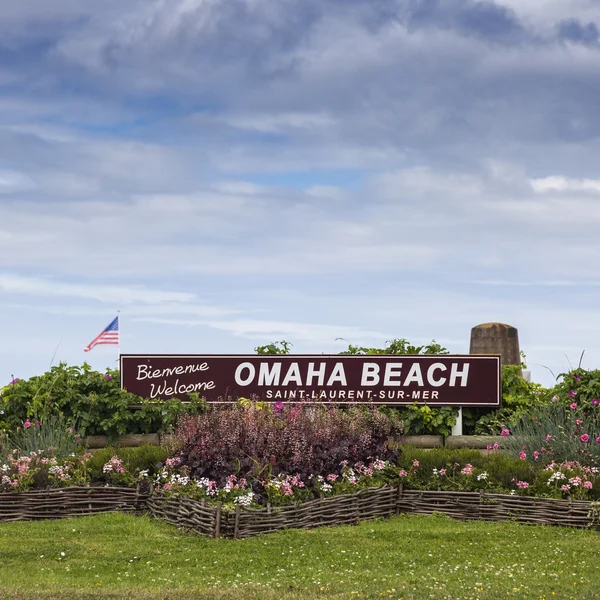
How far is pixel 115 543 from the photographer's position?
1050 centimetres

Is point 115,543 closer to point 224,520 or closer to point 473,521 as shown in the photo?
point 224,520

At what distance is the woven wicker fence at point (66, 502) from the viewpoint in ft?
40.7

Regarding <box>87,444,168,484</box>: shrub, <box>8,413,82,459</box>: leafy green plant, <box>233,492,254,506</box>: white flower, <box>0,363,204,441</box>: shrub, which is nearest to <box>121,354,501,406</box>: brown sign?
<box>0,363,204,441</box>: shrub

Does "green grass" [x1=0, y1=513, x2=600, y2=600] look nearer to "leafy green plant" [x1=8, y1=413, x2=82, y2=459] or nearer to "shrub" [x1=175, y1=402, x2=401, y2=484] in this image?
"shrub" [x1=175, y1=402, x2=401, y2=484]

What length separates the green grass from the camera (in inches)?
325

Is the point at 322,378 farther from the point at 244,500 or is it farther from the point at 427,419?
the point at 244,500

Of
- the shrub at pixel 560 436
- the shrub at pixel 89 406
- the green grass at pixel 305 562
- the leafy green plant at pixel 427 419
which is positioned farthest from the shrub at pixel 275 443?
the leafy green plant at pixel 427 419

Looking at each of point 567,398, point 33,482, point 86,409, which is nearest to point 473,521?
point 567,398

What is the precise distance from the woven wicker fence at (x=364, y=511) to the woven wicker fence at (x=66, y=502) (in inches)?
18.6

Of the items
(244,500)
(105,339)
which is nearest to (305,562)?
(244,500)

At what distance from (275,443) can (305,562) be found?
8.91ft

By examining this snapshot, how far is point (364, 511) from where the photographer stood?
39.4 feet

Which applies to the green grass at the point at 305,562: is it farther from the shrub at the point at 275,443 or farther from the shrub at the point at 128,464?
the shrub at the point at 275,443

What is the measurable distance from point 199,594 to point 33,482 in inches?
223
